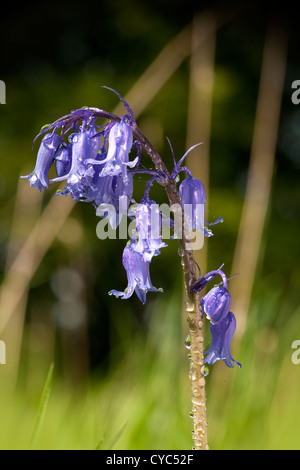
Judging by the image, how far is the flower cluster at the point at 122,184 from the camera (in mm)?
1029

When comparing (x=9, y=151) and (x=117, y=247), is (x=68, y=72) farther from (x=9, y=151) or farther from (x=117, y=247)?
(x=117, y=247)

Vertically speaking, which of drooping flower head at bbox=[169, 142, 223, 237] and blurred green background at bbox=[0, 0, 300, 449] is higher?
blurred green background at bbox=[0, 0, 300, 449]

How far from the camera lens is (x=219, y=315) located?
1079mm

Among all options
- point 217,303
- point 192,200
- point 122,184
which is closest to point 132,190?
point 122,184

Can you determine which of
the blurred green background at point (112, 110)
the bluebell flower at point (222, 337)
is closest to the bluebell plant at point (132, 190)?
the bluebell flower at point (222, 337)

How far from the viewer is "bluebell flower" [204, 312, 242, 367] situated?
1.12m

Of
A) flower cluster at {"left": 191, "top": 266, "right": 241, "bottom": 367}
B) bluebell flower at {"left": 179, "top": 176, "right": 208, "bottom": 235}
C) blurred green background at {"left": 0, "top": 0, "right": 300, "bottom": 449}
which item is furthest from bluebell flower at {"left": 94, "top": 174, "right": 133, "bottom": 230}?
blurred green background at {"left": 0, "top": 0, "right": 300, "bottom": 449}

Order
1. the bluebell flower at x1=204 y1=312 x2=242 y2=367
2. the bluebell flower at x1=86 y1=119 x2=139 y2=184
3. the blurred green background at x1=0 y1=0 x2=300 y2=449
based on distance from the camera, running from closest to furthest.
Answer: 1. the bluebell flower at x1=86 y1=119 x2=139 y2=184
2. the bluebell flower at x1=204 y1=312 x2=242 y2=367
3. the blurred green background at x1=0 y1=0 x2=300 y2=449

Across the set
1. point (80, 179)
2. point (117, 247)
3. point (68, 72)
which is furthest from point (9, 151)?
point (80, 179)

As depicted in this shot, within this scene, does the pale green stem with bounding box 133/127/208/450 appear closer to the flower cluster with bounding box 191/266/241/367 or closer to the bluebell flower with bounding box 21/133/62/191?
the flower cluster with bounding box 191/266/241/367

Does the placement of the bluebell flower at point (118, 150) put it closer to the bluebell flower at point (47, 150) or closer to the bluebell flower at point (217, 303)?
the bluebell flower at point (47, 150)

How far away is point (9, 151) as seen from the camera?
414 centimetres

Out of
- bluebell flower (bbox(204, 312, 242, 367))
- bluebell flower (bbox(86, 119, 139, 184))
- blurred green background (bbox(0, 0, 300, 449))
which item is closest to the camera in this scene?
bluebell flower (bbox(86, 119, 139, 184))

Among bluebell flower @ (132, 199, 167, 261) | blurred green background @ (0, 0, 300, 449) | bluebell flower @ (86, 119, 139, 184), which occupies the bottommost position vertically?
bluebell flower @ (132, 199, 167, 261)
